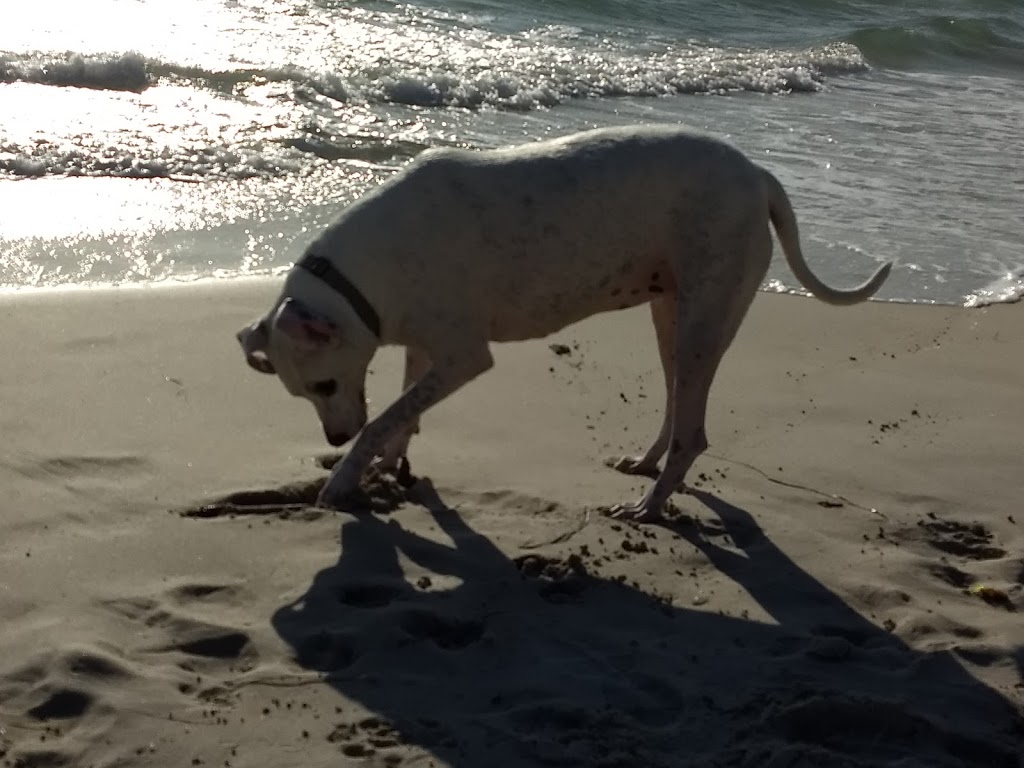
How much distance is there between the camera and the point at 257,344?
5301 millimetres

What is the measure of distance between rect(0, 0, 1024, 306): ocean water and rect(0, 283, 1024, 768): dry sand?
167 centimetres

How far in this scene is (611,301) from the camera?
5.87 meters

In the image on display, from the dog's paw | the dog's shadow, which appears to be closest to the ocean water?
the dog's paw

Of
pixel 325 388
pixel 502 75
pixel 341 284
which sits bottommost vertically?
pixel 325 388

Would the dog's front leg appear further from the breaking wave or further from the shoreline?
the breaking wave

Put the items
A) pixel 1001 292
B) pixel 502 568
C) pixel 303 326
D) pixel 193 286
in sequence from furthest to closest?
1. pixel 1001 292
2. pixel 193 286
3. pixel 502 568
4. pixel 303 326

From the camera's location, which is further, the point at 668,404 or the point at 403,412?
the point at 668,404

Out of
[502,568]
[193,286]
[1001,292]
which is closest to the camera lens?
[502,568]

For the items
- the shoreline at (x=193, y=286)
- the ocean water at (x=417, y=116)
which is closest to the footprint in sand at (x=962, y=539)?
the shoreline at (x=193, y=286)

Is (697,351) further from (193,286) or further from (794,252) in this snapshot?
(193,286)

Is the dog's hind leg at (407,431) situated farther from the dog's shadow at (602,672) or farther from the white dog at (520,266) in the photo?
the dog's shadow at (602,672)

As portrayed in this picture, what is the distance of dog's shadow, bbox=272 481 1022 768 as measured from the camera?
4.09 meters

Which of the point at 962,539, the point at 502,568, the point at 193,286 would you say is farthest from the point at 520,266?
the point at 193,286

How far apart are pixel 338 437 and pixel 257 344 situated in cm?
51
